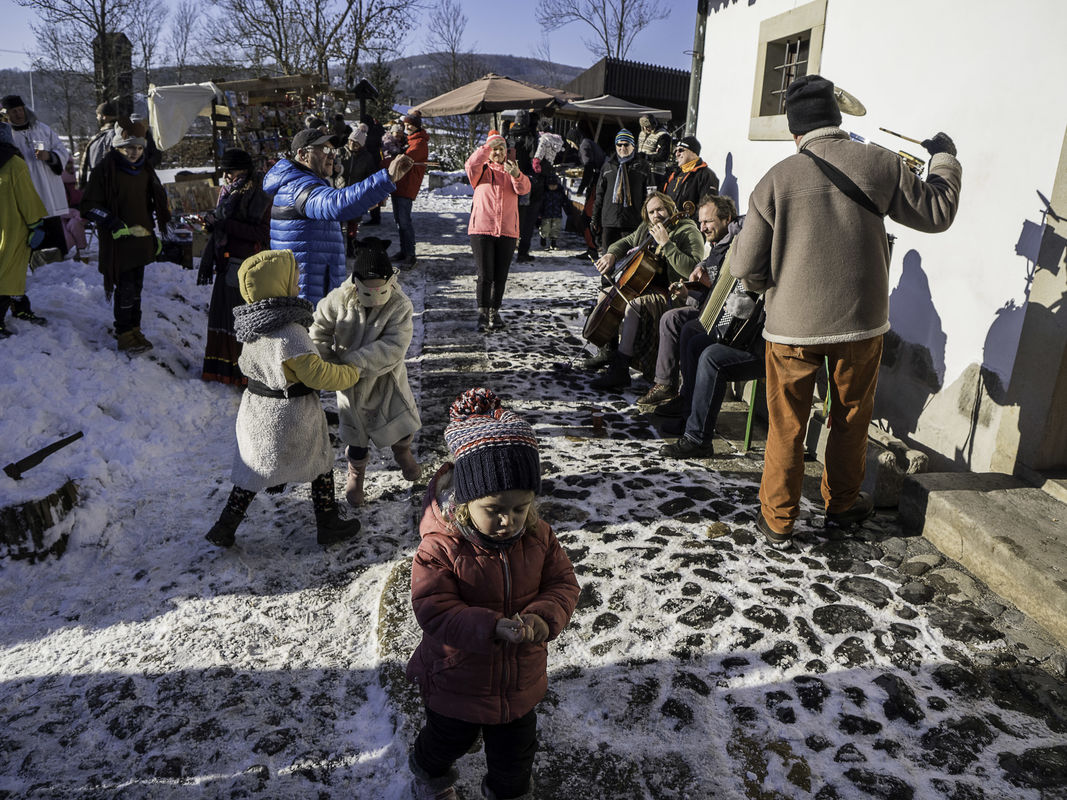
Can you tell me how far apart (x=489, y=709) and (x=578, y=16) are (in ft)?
127

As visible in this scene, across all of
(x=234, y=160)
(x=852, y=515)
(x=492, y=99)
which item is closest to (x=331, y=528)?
(x=852, y=515)

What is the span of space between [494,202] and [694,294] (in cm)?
249

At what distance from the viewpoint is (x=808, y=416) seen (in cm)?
349

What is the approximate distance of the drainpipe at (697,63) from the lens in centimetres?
782

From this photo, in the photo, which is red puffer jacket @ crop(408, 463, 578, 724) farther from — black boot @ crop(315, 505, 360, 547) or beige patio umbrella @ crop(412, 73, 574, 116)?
beige patio umbrella @ crop(412, 73, 574, 116)

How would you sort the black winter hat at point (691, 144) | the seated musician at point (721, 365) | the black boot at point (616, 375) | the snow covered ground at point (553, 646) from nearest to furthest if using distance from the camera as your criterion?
the snow covered ground at point (553, 646) → the seated musician at point (721, 365) → the black boot at point (616, 375) → the black winter hat at point (691, 144)

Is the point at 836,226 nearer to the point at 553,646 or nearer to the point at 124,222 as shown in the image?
the point at 553,646

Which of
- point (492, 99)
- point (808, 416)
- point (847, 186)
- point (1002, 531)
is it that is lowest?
point (1002, 531)

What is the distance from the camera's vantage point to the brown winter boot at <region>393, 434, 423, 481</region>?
165 inches

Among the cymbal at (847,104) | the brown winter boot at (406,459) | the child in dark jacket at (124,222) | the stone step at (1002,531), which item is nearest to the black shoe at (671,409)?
the stone step at (1002,531)

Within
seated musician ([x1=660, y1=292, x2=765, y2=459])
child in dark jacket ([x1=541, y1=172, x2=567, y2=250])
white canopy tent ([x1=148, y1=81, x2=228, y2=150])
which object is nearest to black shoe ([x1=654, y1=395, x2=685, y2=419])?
seated musician ([x1=660, y1=292, x2=765, y2=459])

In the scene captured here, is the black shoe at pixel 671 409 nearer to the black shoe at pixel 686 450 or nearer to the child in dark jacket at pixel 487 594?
the black shoe at pixel 686 450

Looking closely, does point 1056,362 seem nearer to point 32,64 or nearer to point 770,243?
point 770,243

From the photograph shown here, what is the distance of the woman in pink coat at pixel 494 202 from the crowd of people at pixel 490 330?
0.08 ft
